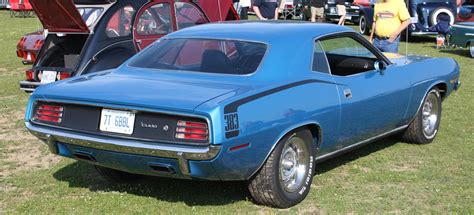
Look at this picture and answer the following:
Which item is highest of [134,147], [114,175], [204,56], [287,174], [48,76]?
[204,56]

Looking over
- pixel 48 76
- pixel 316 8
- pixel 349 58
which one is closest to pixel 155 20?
pixel 48 76

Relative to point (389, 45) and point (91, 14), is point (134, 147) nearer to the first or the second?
point (91, 14)

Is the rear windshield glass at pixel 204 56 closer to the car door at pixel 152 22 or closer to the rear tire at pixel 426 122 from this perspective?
the rear tire at pixel 426 122

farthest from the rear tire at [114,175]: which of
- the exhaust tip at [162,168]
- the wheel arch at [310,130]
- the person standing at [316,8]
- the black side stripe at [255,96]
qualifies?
the person standing at [316,8]

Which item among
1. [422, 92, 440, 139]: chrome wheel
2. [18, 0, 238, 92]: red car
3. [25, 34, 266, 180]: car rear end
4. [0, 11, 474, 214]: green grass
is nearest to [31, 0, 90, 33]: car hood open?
[18, 0, 238, 92]: red car

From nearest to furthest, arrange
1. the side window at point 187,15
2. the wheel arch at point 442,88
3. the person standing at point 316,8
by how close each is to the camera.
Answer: the wheel arch at point 442,88, the side window at point 187,15, the person standing at point 316,8

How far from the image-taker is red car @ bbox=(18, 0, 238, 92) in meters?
7.41

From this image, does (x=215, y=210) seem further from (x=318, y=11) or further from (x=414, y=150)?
(x=318, y=11)

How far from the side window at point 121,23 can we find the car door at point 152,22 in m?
0.09

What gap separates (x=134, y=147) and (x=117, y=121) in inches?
9.5

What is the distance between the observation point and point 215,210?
448cm

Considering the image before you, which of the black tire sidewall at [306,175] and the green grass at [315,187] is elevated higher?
the black tire sidewall at [306,175]

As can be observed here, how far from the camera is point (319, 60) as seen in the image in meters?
4.96

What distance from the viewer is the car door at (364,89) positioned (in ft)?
16.5
